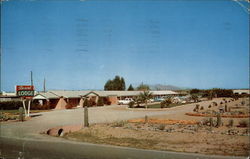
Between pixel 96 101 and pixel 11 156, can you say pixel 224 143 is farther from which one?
pixel 96 101

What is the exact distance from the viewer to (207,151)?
30.9 ft

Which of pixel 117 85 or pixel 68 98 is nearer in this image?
pixel 68 98

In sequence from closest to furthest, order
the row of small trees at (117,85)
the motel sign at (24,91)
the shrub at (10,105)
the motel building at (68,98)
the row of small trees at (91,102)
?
the motel sign at (24,91), the shrub at (10,105), the motel building at (68,98), the row of small trees at (91,102), the row of small trees at (117,85)

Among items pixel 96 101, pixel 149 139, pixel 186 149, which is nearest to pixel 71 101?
pixel 96 101

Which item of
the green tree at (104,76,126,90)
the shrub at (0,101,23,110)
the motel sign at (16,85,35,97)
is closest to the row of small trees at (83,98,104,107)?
the shrub at (0,101,23,110)

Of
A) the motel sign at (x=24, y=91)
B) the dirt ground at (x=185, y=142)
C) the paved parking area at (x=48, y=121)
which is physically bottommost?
the paved parking area at (x=48, y=121)

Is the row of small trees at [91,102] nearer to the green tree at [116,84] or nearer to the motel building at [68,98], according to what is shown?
the motel building at [68,98]

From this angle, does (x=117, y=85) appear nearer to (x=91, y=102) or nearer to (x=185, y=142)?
(x=91, y=102)

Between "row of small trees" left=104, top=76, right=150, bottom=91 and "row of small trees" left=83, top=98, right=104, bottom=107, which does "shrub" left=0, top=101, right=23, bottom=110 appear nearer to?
"row of small trees" left=83, top=98, right=104, bottom=107

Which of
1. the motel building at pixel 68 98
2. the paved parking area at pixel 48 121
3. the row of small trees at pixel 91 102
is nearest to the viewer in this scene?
the paved parking area at pixel 48 121

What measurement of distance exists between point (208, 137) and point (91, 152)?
6.08 meters

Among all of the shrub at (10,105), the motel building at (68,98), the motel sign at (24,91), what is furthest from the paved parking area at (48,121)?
the shrub at (10,105)

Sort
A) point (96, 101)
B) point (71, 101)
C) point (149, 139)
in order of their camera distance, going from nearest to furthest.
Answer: point (149, 139) → point (71, 101) → point (96, 101)

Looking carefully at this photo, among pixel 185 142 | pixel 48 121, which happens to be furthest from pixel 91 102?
pixel 185 142
